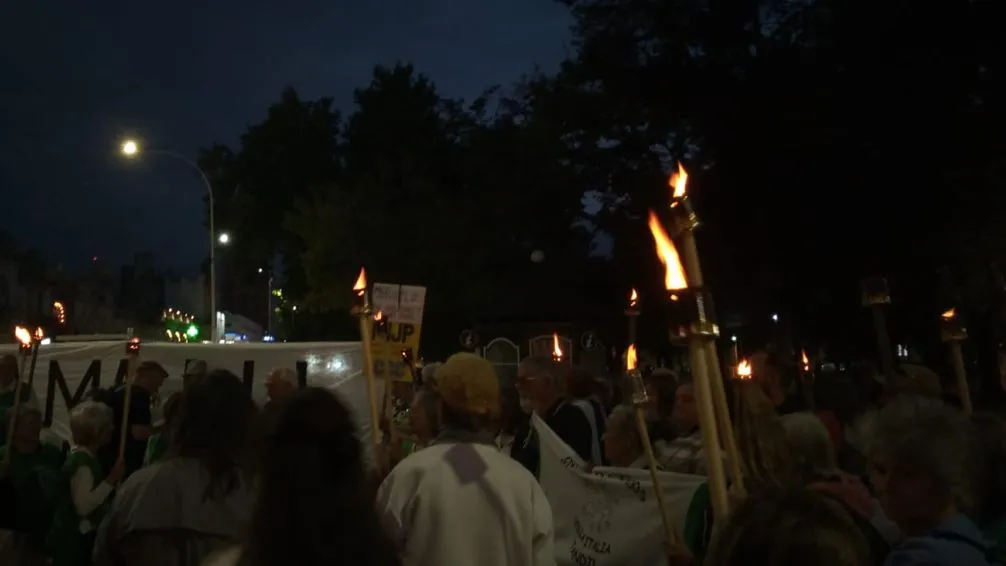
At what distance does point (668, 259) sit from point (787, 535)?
876 millimetres

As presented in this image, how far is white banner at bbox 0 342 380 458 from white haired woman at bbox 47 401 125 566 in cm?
519

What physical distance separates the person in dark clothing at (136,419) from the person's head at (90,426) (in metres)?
1.64

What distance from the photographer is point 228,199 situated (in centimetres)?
4788

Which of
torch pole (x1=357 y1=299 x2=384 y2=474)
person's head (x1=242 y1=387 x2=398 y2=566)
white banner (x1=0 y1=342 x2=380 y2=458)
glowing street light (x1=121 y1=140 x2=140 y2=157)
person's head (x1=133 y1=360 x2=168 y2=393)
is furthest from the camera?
glowing street light (x1=121 y1=140 x2=140 y2=157)

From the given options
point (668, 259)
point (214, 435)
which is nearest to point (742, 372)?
point (668, 259)

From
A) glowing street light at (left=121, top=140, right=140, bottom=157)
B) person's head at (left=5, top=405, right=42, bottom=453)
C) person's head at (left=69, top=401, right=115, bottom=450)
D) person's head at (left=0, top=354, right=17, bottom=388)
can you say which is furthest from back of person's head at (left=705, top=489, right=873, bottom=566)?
glowing street light at (left=121, top=140, right=140, bottom=157)

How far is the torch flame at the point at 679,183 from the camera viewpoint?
289cm

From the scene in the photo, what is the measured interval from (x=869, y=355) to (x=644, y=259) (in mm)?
6737

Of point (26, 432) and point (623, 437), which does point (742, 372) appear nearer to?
point (623, 437)

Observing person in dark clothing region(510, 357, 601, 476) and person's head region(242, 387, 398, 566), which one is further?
person in dark clothing region(510, 357, 601, 476)

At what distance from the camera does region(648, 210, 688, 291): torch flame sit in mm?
2594

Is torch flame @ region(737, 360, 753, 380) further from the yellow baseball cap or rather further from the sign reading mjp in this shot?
the sign reading mjp

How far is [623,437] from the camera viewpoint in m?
6.48

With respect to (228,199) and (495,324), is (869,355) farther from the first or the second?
(228,199)
